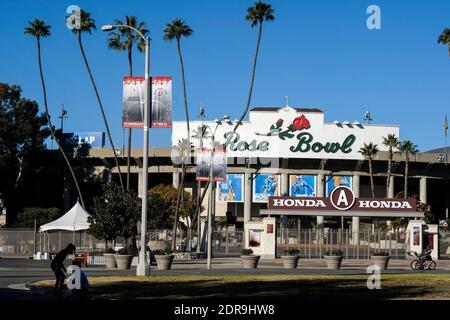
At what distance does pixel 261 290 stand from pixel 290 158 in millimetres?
76239

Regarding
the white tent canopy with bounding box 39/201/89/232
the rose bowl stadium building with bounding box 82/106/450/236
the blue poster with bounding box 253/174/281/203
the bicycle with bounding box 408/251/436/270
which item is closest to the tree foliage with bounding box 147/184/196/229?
the rose bowl stadium building with bounding box 82/106/450/236

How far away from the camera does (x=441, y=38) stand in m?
57.6

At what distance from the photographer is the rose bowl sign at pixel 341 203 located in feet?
212

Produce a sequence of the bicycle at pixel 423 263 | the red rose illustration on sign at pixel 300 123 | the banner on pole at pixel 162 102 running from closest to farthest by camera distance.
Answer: the banner on pole at pixel 162 102
the bicycle at pixel 423 263
the red rose illustration on sign at pixel 300 123

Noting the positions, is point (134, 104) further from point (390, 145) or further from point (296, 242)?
point (390, 145)

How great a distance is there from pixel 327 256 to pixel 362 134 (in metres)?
56.2

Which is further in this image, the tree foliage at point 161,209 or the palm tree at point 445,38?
the tree foliage at point 161,209

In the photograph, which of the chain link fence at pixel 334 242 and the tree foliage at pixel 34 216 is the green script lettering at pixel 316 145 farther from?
the chain link fence at pixel 334 242

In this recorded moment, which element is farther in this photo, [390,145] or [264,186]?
[264,186]

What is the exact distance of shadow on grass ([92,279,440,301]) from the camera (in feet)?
73.0

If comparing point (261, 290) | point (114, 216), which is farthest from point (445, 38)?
point (261, 290)

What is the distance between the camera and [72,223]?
57688 millimetres

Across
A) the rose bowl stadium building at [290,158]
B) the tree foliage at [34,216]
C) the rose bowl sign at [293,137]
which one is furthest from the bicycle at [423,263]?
the rose bowl sign at [293,137]
